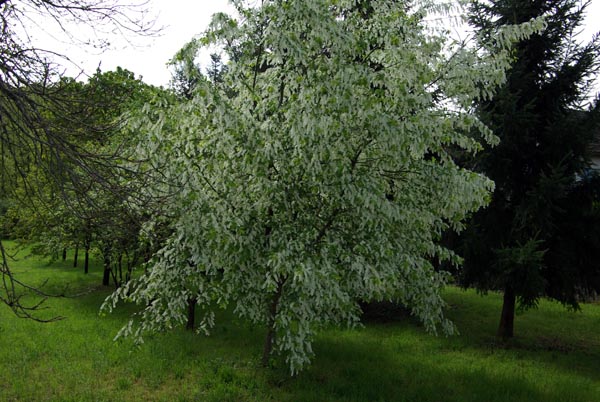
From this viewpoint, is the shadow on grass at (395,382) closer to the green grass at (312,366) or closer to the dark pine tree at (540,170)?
the green grass at (312,366)

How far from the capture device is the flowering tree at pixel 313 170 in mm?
6738

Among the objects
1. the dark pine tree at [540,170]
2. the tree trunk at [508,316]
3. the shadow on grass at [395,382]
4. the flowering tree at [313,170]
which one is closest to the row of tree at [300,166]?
the flowering tree at [313,170]

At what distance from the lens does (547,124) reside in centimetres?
1234

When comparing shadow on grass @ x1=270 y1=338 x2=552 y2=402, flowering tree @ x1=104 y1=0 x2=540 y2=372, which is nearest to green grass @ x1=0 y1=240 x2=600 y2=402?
shadow on grass @ x1=270 y1=338 x2=552 y2=402

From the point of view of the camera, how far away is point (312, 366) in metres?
9.62

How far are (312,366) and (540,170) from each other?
776cm

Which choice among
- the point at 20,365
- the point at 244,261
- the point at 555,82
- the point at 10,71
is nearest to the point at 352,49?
the point at 244,261

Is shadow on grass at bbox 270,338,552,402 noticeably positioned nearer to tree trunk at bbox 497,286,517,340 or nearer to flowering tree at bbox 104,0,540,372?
flowering tree at bbox 104,0,540,372

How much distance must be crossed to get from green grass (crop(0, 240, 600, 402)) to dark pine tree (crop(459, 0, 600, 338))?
1660 mm

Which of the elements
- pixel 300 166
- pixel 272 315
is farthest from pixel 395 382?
pixel 300 166

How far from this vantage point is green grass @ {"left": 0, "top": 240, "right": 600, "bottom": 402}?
823 centimetres

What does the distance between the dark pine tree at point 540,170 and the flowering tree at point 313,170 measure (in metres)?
4.22

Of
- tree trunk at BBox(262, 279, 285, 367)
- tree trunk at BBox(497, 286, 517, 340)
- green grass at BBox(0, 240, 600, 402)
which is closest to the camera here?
tree trunk at BBox(262, 279, 285, 367)

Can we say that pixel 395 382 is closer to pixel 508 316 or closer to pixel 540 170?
pixel 508 316
